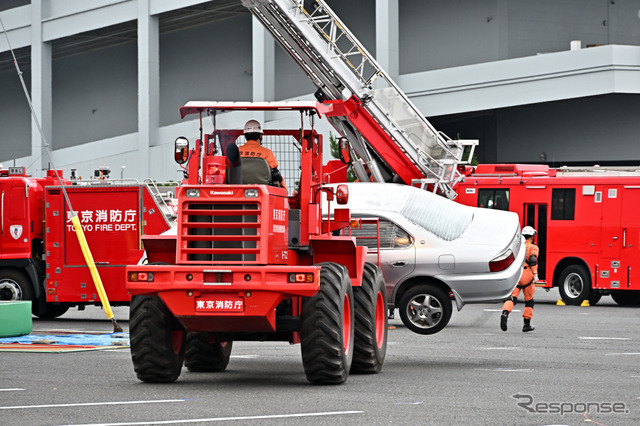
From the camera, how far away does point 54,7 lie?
1874 inches

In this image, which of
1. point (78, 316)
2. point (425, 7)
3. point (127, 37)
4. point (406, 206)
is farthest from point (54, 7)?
point (406, 206)

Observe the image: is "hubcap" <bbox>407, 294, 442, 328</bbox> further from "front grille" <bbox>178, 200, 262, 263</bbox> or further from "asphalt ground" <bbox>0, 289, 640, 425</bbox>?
"front grille" <bbox>178, 200, 262, 263</bbox>

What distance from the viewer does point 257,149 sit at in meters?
12.7

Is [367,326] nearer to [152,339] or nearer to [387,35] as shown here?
[152,339]

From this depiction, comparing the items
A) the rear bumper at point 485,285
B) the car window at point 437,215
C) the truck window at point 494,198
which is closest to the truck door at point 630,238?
the truck window at point 494,198

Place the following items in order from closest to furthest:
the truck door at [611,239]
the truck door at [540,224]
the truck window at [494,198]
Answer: the truck door at [611,239] → the truck door at [540,224] → the truck window at [494,198]

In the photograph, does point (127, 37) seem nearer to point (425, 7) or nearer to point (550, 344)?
point (425, 7)

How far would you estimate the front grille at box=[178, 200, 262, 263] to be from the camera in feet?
39.1

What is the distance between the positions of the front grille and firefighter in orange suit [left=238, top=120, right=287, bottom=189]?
732mm

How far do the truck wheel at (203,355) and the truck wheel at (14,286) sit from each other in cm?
908

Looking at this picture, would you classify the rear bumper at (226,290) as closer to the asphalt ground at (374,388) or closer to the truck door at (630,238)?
the asphalt ground at (374,388)

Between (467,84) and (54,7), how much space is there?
57.7 feet

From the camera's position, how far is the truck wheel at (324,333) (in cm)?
1183

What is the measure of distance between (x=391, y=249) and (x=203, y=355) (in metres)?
4.94
